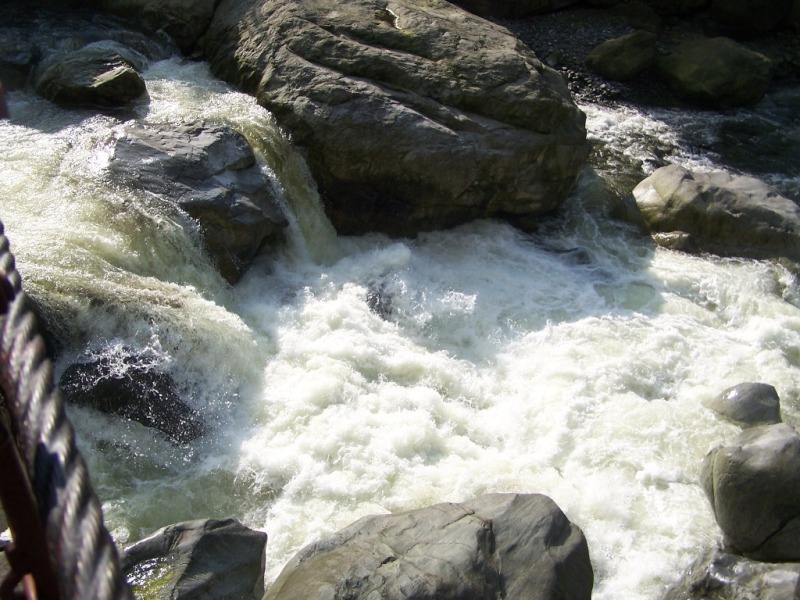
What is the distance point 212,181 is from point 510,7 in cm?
793

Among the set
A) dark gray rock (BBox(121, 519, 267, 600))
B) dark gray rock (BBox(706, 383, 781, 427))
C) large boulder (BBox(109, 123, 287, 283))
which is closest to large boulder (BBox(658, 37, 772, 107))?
dark gray rock (BBox(706, 383, 781, 427))

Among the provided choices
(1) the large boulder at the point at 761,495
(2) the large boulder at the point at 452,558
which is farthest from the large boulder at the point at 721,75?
(2) the large boulder at the point at 452,558

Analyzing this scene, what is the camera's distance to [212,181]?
22.9ft

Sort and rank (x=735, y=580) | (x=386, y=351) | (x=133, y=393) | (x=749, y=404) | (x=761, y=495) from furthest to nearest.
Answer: (x=386, y=351) < (x=749, y=404) < (x=133, y=393) < (x=761, y=495) < (x=735, y=580)

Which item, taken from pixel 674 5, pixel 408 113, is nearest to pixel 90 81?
pixel 408 113

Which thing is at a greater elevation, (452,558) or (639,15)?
(639,15)

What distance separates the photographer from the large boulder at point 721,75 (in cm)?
Answer: 1150

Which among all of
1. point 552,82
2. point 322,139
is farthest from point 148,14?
point 552,82

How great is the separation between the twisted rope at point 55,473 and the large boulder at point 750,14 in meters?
14.8

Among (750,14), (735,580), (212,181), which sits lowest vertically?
(735,580)

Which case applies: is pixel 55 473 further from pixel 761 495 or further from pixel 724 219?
pixel 724 219

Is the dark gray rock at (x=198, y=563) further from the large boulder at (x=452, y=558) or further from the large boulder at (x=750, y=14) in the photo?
the large boulder at (x=750, y=14)

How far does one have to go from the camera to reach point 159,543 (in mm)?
3865

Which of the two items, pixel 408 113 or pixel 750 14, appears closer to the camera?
pixel 408 113
